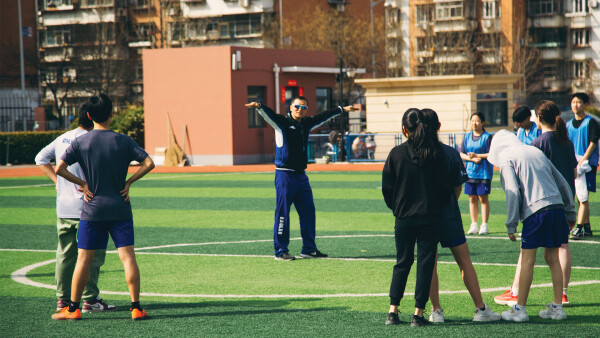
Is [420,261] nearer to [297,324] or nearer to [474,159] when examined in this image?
[297,324]

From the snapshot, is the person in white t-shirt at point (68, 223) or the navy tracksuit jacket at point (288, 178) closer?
the person in white t-shirt at point (68, 223)

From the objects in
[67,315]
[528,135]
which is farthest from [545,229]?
[528,135]

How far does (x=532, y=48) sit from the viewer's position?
2355 inches

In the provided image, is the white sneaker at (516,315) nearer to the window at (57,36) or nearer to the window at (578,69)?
the window at (578,69)

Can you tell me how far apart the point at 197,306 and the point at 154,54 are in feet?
90.3

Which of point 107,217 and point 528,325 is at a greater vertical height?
point 107,217

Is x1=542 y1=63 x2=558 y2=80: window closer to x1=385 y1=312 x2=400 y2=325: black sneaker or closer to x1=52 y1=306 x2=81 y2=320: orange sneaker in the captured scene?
x1=385 y1=312 x2=400 y2=325: black sneaker

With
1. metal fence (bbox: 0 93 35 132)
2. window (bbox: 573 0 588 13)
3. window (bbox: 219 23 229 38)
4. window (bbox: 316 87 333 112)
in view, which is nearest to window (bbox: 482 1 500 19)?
window (bbox: 573 0 588 13)

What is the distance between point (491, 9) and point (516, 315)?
5904 cm

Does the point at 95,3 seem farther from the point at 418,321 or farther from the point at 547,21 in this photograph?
the point at 418,321

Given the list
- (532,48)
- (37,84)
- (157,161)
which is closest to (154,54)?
(157,161)

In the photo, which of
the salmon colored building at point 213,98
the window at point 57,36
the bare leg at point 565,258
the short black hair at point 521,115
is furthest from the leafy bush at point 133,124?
the window at point 57,36

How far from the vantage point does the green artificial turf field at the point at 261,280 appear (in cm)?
630

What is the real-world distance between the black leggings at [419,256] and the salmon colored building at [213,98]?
85.9 feet
